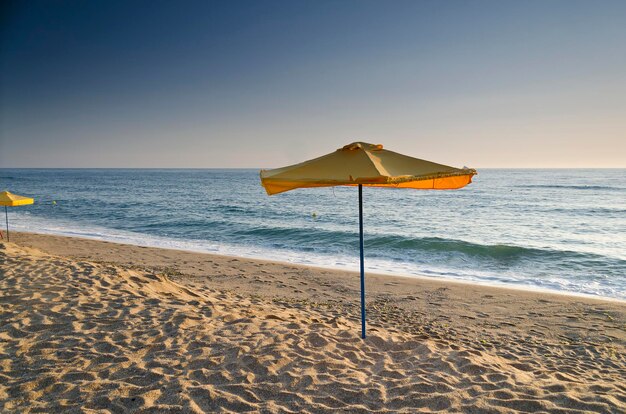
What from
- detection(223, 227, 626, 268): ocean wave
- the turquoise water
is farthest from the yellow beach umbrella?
detection(223, 227, 626, 268): ocean wave

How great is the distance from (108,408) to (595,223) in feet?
89.9

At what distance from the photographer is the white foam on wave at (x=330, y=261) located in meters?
10.7

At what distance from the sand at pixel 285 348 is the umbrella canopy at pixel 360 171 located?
90.8 inches

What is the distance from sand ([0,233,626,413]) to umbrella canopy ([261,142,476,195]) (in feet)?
7.56

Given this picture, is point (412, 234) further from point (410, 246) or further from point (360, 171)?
point (360, 171)

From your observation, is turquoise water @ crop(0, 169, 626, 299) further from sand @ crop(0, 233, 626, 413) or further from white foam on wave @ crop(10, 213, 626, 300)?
sand @ crop(0, 233, 626, 413)

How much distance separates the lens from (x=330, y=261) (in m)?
14.1

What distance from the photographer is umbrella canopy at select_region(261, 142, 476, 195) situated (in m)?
4.08

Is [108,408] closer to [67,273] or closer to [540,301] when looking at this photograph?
[67,273]

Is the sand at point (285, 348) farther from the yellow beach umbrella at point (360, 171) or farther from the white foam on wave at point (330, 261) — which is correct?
the yellow beach umbrella at point (360, 171)

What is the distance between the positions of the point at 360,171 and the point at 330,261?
10.2 m

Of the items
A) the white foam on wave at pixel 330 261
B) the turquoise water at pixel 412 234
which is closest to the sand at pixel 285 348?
the white foam on wave at pixel 330 261

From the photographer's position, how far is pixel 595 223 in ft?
74.7

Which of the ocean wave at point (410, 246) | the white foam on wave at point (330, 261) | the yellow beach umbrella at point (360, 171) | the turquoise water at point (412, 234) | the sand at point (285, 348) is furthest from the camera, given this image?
the ocean wave at point (410, 246)
